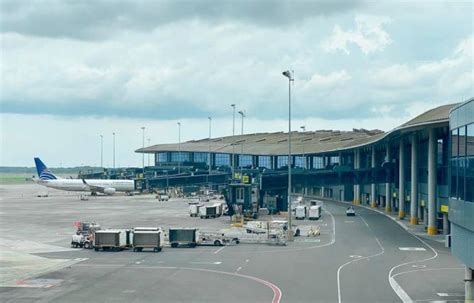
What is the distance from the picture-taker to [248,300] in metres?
46.3

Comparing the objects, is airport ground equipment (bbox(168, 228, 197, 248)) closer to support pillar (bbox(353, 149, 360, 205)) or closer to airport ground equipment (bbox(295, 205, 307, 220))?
airport ground equipment (bbox(295, 205, 307, 220))

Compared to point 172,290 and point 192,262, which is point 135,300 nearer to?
point 172,290

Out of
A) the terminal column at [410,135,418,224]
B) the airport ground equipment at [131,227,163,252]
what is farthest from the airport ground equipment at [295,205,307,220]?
the airport ground equipment at [131,227,163,252]

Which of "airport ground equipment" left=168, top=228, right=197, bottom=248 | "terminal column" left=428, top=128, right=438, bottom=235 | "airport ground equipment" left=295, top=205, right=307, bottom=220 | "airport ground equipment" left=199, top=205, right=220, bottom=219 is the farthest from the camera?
"airport ground equipment" left=199, top=205, right=220, bottom=219

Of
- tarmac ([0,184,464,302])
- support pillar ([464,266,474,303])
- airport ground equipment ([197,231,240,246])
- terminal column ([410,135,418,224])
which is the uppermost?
terminal column ([410,135,418,224])

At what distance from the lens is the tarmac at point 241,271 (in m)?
48.5

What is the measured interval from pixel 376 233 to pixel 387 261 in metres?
29.9

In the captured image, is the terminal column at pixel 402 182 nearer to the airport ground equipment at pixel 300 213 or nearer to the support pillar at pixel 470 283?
the airport ground equipment at pixel 300 213

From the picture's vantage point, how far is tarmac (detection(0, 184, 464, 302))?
48.5m

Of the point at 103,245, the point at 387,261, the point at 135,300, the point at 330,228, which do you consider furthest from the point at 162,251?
the point at 330,228

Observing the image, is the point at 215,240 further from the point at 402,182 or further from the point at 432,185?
the point at 402,182

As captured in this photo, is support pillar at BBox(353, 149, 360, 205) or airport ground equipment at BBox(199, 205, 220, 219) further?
support pillar at BBox(353, 149, 360, 205)

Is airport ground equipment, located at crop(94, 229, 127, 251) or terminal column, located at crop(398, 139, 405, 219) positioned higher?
terminal column, located at crop(398, 139, 405, 219)

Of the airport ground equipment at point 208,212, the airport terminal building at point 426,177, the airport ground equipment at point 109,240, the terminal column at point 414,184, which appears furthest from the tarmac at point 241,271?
the airport ground equipment at point 208,212
